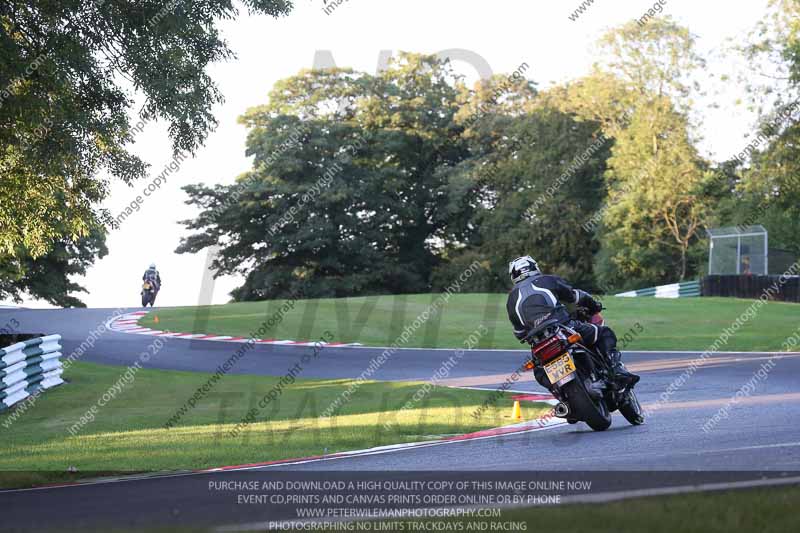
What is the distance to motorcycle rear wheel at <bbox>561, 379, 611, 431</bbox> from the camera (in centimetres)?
1032

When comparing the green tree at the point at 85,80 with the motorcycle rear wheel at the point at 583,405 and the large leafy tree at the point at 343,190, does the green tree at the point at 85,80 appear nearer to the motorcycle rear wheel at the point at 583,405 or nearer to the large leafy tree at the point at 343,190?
the motorcycle rear wheel at the point at 583,405

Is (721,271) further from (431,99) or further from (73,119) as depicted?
(73,119)

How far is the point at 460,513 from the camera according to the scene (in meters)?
5.94

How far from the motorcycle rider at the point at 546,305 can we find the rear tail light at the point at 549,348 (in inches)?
9.3

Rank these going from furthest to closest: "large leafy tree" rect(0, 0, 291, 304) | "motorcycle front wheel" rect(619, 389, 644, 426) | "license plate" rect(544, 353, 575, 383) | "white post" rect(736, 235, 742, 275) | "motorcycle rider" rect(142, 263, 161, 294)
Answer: "motorcycle rider" rect(142, 263, 161, 294)
"white post" rect(736, 235, 742, 275)
"large leafy tree" rect(0, 0, 291, 304)
"motorcycle front wheel" rect(619, 389, 644, 426)
"license plate" rect(544, 353, 575, 383)

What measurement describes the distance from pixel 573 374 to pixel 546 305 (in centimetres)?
79

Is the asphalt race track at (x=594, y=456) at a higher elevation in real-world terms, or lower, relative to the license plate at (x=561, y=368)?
lower

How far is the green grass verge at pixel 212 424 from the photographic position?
10.7 meters

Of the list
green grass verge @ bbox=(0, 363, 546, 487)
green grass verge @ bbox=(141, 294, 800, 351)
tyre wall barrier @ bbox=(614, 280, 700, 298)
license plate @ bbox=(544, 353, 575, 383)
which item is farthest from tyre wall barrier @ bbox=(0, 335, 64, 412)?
tyre wall barrier @ bbox=(614, 280, 700, 298)

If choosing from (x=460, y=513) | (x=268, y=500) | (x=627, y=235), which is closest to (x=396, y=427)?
(x=268, y=500)

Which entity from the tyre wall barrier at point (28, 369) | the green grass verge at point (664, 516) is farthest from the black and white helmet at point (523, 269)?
the tyre wall barrier at point (28, 369)

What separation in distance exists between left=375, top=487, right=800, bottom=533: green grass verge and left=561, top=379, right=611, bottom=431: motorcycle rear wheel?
4018mm

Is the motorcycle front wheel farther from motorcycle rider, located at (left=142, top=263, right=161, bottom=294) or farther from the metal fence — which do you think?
motorcycle rider, located at (left=142, top=263, right=161, bottom=294)

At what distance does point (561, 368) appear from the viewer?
33.6 feet
